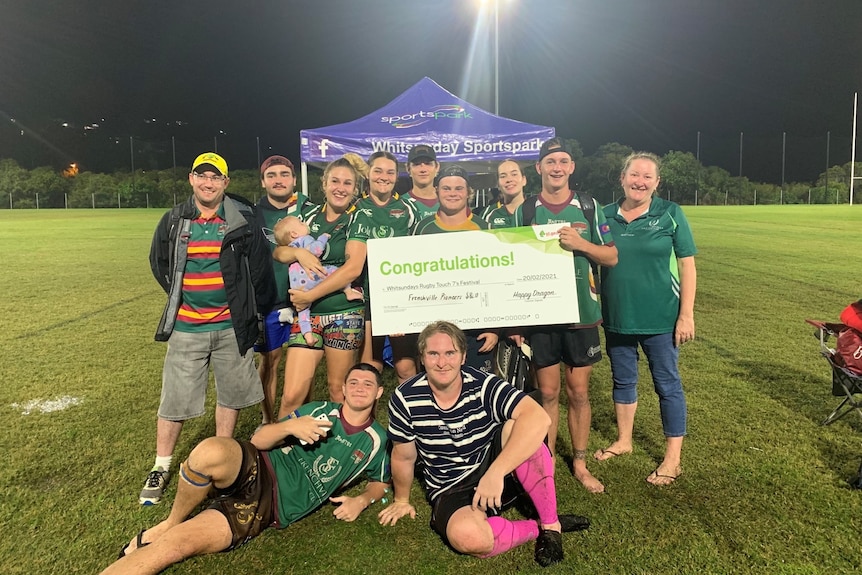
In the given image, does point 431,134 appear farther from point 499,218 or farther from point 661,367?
point 661,367

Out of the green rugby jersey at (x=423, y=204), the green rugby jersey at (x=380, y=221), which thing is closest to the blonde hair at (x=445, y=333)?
the green rugby jersey at (x=380, y=221)

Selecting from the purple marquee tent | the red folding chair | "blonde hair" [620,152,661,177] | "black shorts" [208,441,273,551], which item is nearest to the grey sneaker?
"black shorts" [208,441,273,551]

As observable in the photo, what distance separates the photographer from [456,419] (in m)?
2.87

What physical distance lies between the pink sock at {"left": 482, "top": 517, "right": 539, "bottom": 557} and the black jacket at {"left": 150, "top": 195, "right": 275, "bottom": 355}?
6.08 ft

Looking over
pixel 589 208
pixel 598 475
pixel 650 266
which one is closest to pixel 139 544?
pixel 598 475

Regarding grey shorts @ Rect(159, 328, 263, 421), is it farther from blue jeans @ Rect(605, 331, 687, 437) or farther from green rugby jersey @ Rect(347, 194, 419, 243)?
blue jeans @ Rect(605, 331, 687, 437)

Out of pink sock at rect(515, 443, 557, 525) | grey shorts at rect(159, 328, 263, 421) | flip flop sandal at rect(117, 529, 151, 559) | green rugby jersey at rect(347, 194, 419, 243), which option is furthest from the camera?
green rugby jersey at rect(347, 194, 419, 243)

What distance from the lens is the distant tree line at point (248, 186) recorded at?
2143 inches

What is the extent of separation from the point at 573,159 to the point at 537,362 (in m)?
1.31

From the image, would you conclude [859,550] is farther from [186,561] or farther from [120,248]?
[120,248]

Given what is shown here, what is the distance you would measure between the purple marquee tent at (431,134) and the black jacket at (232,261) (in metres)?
6.77

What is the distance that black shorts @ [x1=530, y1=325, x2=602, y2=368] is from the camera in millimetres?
3398

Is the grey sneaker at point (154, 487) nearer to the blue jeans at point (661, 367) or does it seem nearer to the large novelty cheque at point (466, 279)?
the large novelty cheque at point (466, 279)

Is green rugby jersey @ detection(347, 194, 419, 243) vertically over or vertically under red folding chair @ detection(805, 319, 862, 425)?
over
